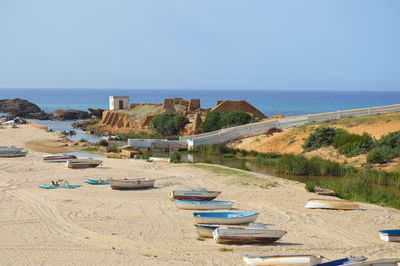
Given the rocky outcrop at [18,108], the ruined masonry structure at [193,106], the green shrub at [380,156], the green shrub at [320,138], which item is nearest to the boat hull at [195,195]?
the green shrub at [380,156]

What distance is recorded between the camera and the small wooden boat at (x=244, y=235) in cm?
1323

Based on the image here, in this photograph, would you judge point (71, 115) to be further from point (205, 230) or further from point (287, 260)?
point (287, 260)

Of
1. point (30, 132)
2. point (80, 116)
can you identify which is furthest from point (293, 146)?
point (80, 116)

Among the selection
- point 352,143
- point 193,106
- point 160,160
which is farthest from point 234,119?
point 160,160

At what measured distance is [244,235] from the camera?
13.2m

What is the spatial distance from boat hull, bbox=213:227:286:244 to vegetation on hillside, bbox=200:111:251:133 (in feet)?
115

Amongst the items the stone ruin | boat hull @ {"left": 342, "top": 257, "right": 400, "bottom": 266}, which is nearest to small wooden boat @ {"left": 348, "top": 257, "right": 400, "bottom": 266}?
boat hull @ {"left": 342, "top": 257, "right": 400, "bottom": 266}

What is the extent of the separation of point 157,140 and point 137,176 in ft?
→ 62.3

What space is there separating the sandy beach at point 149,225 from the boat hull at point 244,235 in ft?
0.73

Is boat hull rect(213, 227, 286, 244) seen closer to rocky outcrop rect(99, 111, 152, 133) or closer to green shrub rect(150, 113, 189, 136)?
green shrub rect(150, 113, 189, 136)

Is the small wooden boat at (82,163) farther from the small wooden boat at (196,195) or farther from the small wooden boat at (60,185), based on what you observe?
the small wooden boat at (196,195)

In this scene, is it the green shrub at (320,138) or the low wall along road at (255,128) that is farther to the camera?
the low wall along road at (255,128)

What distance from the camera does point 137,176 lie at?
85.9 ft

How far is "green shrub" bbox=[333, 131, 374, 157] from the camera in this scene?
110ft
